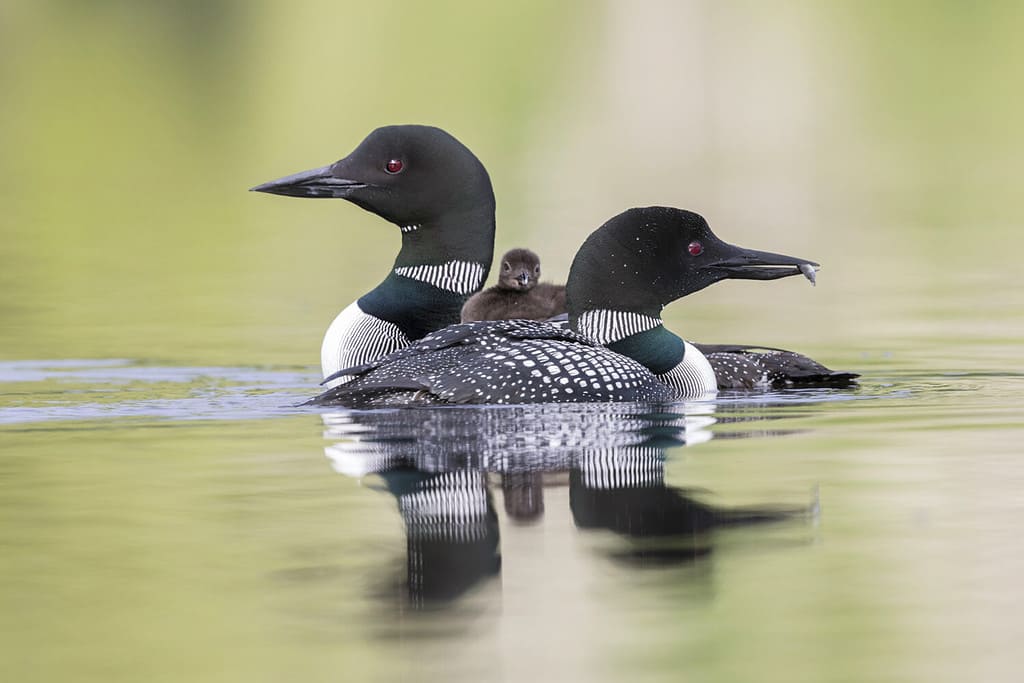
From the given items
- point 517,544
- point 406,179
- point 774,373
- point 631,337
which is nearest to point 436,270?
point 406,179

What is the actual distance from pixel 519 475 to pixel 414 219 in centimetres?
241

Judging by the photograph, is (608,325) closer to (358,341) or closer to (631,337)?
(631,337)

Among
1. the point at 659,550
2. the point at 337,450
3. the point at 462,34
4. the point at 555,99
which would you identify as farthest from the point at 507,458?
the point at 462,34

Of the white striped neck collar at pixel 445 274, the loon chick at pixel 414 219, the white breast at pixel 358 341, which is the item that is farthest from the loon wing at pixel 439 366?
the white striped neck collar at pixel 445 274

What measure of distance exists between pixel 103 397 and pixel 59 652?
151 inches

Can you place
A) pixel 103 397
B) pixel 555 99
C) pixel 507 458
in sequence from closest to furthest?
1. pixel 507 458
2. pixel 103 397
3. pixel 555 99

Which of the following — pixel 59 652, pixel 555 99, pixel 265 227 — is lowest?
pixel 59 652

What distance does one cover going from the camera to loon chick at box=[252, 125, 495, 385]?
716cm

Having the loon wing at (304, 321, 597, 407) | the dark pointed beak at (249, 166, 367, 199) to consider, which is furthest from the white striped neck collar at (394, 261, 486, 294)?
the loon wing at (304, 321, 597, 407)

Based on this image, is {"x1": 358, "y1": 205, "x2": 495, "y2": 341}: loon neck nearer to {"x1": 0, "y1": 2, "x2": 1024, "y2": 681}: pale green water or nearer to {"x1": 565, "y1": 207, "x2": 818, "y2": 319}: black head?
{"x1": 565, "y1": 207, "x2": 818, "y2": 319}: black head

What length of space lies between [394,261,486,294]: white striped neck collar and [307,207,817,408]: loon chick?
0.49m

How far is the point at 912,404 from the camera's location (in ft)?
21.3

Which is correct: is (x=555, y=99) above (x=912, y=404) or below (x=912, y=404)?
above

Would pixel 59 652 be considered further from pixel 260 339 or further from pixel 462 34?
pixel 462 34
